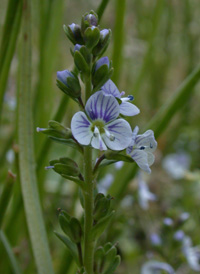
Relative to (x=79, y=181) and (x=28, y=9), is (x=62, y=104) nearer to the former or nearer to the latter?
(x=28, y=9)

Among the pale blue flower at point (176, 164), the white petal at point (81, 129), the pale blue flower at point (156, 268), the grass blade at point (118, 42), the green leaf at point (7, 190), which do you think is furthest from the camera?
the pale blue flower at point (176, 164)

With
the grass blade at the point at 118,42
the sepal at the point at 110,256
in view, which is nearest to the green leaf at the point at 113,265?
the sepal at the point at 110,256

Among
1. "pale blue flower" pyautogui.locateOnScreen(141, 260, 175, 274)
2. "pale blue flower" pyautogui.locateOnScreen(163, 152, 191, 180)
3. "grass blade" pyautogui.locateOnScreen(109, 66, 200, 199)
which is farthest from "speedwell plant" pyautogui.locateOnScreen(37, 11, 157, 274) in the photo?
"pale blue flower" pyautogui.locateOnScreen(163, 152, 191, 180)

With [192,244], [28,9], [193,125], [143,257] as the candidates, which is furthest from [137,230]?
[28,9]

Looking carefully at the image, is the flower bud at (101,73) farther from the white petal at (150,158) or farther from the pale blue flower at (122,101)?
the white petal at (150,158)

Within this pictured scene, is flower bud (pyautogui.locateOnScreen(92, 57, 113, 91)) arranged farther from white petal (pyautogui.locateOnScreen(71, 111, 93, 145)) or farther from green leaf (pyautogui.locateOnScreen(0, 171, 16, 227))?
green leaf (pyautogui.locateOnScreen(0, 171, 16, 227))
